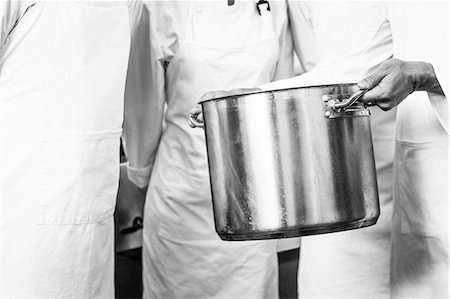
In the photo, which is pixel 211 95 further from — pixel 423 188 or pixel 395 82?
pixel 423 188

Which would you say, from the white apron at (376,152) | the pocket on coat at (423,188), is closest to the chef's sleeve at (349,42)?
the white apron at (376,152)

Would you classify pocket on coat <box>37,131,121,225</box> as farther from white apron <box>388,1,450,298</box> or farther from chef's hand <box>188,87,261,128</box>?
white apron <box>388,1,450,298</box>

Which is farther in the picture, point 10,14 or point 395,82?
point 10,14

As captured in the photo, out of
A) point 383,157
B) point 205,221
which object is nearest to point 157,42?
point 205,221

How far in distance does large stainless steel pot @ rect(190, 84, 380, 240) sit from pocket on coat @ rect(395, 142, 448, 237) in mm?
314

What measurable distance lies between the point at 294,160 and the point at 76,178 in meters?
0.55

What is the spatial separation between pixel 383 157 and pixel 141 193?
875 mm

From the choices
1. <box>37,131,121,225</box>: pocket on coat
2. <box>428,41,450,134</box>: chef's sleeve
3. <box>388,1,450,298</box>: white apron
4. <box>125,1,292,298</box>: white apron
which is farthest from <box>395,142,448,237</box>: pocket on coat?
<box>37,131,121,225</box>: pocket on coat

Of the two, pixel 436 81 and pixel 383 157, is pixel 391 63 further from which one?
pixel 383 157

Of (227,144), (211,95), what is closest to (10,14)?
(211,95)

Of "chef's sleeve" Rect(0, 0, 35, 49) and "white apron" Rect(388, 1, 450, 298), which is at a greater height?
"chef's sleeve" Rect(0, 0, 35, 49)

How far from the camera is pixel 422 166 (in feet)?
5.24

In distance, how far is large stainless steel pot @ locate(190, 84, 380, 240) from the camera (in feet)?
4.20

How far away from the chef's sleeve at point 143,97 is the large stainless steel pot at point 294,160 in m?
0.80
